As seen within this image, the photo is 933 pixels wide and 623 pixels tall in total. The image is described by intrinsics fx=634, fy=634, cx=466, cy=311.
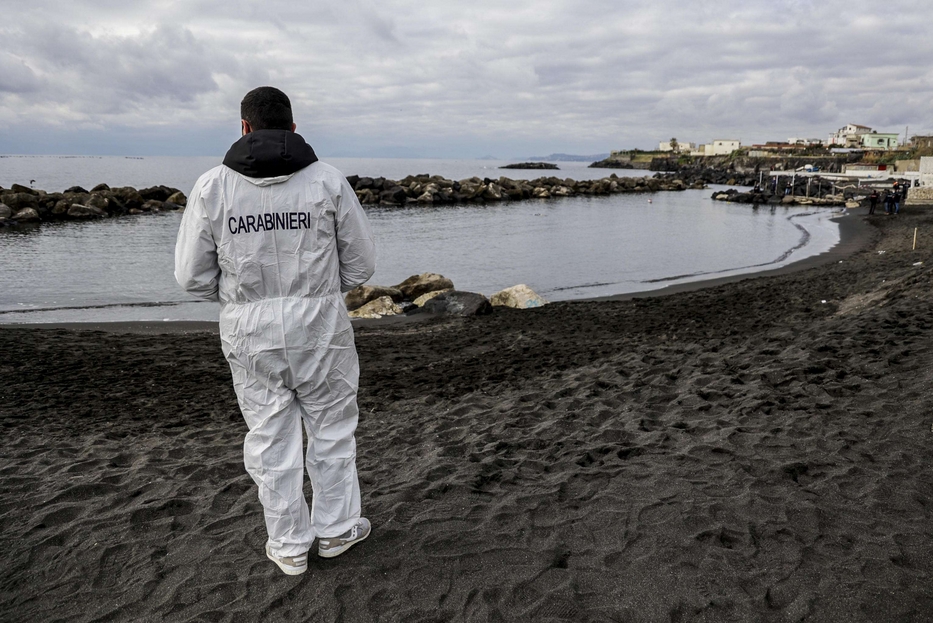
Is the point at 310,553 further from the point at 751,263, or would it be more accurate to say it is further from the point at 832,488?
the point at 751,263

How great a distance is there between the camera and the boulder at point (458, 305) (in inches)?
495

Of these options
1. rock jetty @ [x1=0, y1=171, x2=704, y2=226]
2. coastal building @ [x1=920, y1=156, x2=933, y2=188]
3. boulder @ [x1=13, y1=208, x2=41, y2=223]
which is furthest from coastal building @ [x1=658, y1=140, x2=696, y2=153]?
boulder @ [x1=13, y1=208, x2=41, y2=223]

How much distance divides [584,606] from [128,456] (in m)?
3.94

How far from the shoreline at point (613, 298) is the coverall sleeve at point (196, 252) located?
8.98 meters

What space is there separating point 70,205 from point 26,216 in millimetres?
2853

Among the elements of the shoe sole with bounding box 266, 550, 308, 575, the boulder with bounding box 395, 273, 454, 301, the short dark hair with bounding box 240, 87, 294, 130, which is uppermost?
the short dark hair with bounding box 240, 87, 294, 130

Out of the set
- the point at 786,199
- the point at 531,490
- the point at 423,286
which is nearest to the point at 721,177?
the point at 786,199

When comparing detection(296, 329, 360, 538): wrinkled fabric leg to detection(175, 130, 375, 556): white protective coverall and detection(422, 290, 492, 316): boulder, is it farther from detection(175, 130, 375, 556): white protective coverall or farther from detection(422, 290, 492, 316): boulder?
detection(422, 290, 492, 316): boulder

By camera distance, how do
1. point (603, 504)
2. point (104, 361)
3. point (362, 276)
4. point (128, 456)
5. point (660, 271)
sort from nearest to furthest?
Answer: point (362, 276) < point (603, 504) < point (128, 456) < point (104, 361) < point (660, 271)

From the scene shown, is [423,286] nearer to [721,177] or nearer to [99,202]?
[99,202]

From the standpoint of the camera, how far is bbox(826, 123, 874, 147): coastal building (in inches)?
5381

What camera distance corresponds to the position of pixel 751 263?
22.6 metres

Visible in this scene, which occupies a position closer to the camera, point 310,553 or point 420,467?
point 310,553

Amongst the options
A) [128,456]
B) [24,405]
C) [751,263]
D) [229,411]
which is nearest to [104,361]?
[24,405]
